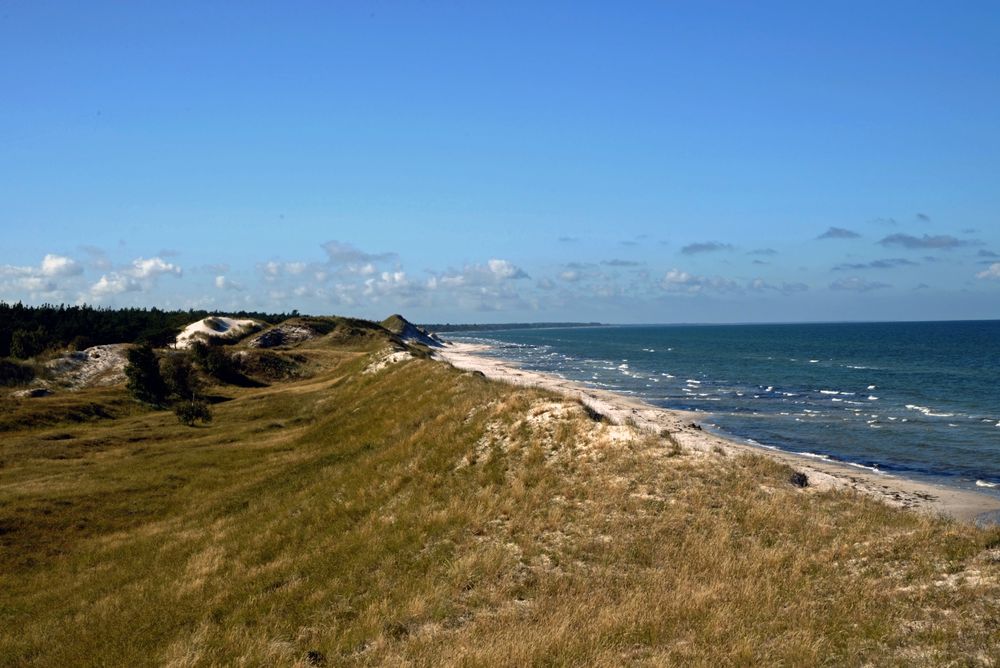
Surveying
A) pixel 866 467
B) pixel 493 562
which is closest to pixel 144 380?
pixel 493 562

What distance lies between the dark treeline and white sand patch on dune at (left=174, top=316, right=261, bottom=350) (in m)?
3.79

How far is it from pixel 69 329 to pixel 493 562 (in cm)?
11554

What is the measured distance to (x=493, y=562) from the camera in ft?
53.0

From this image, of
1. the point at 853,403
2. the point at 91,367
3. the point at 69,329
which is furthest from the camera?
the point at 69,329

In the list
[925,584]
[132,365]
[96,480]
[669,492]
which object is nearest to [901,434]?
[669,492]

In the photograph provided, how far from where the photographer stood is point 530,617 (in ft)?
43.2

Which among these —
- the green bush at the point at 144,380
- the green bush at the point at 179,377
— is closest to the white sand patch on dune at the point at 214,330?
the green bush at the point at 179,377

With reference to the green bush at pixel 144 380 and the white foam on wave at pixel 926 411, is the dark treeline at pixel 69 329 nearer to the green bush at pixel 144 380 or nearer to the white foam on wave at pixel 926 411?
the green bush at pixel 144 380

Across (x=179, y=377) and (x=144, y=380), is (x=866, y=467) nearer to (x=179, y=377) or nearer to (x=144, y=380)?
(x=144, y=380)

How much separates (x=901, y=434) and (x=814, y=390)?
32.3 metres

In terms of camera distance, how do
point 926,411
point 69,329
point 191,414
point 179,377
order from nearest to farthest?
point 191,414, point 926,411, point 179,377, point 69,329

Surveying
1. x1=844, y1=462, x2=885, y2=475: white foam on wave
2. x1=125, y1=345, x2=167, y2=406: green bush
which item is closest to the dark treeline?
x1=125, y1=345, x2=167, y2=406: green bush

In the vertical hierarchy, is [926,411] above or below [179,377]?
below

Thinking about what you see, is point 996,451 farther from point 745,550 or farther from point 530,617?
point 530,617
